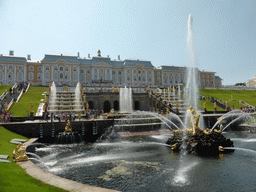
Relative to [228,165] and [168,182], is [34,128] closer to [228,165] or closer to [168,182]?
[168,182]

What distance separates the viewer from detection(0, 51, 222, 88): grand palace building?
6538 centimetres

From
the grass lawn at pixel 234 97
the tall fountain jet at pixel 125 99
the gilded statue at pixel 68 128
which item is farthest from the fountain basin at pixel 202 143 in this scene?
the grass lawn at pixel 234 97

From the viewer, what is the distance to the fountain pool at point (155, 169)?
7477mm

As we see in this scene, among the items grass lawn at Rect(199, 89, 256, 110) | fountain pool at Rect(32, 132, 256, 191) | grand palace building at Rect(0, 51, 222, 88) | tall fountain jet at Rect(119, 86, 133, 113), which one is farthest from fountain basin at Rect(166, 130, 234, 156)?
grand palace building at Rect(0, 51, 222, 88)

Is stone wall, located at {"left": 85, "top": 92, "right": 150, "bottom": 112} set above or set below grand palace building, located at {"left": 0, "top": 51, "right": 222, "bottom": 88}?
below

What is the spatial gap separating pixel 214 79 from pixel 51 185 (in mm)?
101732

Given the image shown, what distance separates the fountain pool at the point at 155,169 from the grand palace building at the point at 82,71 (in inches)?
1880

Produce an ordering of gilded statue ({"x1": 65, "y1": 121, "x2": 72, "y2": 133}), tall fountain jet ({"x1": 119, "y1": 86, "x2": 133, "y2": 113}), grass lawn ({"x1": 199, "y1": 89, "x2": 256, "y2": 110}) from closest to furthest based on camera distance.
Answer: gilded statue ({"x1": 65, "y1": 121, "x2": 72, "y2": 133})
tall fountain jet ({"x1": 119, "y1": 86, "x2": 133, "y2": 113})
grass lawn ({"x1": 199, "y1": 89, "x2": 256, "y2": 110})

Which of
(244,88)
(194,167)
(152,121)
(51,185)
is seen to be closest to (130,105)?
(152,121)

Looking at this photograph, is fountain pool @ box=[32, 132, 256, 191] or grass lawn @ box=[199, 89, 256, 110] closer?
fountain pool @ box=[32, 132, 256, 191]

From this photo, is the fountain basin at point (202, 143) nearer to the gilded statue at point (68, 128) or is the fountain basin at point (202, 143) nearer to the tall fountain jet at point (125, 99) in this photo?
the gilded statue at point (68, 128)

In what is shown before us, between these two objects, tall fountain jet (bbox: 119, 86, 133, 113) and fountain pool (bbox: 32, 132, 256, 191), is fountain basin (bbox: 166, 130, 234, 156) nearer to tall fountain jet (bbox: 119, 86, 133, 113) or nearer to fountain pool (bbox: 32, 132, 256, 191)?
fountain pool (bbox: 32, 132, 256, 191)

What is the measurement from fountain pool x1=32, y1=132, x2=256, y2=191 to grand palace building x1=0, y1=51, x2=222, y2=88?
47751mm

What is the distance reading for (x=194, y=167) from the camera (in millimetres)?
9594
